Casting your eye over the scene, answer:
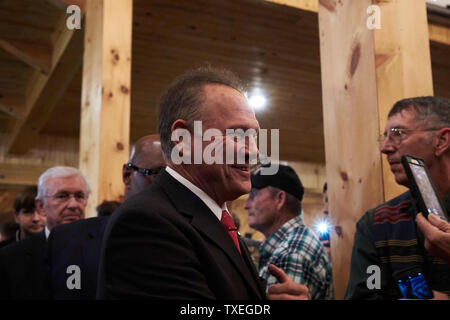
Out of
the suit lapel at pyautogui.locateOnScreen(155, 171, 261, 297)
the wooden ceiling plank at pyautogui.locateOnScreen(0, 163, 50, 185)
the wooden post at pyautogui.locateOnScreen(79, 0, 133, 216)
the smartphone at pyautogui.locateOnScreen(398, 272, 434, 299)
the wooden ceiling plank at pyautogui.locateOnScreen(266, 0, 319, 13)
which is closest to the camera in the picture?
the suit lapel at pyautogui.locateOnScreen(155, 171, 261, 297)

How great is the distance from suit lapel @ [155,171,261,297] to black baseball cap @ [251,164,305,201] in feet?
6.30

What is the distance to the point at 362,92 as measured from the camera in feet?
7.18

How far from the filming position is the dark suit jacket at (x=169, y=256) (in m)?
1.00

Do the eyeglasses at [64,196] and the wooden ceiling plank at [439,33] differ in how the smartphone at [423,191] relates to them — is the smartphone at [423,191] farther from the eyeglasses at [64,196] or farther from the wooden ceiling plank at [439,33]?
the wooden ceiling plank at [439,33]

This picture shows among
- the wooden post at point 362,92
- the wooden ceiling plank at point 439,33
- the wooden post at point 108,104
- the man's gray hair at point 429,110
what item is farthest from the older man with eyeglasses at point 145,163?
the wooden ceiling plank at point 439,33

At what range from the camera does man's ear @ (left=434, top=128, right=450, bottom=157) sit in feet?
6.17

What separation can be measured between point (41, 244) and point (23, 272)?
232 millimetres

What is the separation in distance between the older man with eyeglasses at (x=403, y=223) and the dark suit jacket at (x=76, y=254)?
1.10 m

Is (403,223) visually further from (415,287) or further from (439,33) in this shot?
(439,33)

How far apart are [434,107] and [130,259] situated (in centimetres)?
145

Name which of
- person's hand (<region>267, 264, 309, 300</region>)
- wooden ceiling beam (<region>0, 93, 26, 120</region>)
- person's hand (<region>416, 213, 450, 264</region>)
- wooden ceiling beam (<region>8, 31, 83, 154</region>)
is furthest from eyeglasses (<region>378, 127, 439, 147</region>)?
wooden ceiling beam (<region>0, 93, 26, 120</region>)

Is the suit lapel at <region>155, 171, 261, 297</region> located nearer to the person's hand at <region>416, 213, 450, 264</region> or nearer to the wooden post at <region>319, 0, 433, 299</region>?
the person's hand at <region>416, 213, 450, 264</region>

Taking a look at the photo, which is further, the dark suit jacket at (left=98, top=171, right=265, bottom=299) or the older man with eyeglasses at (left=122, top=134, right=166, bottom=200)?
the older man with eyeglasses at (left=122, top=134, right=166, bottom=200)

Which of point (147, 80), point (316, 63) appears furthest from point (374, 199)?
point (147, 80)
